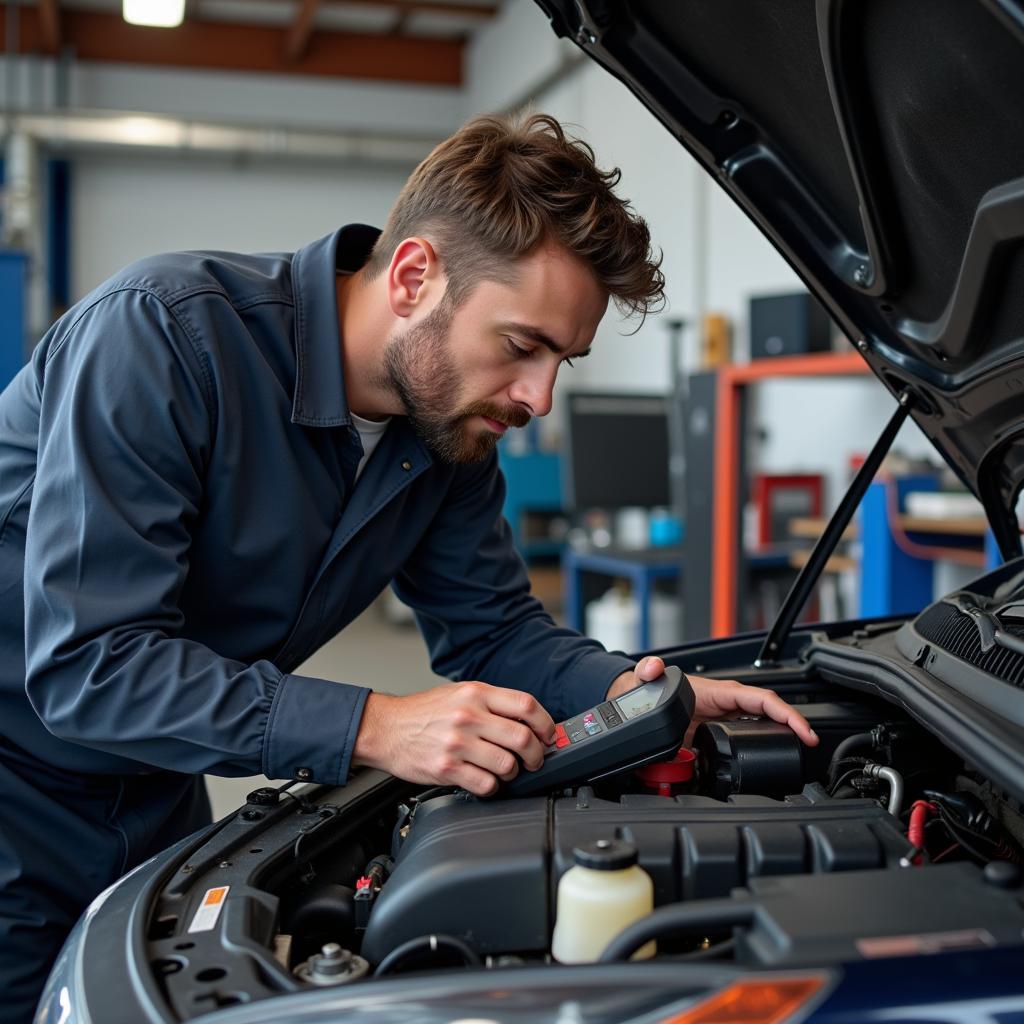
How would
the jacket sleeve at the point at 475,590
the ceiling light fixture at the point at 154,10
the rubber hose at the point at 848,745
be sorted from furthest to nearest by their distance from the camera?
1. the ceiling light fixture at the point at 154,10
2. the jacket sleeve at the point at 475,590
3. the rubber hose at the point at 848,745

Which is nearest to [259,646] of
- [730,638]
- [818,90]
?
[730,638]

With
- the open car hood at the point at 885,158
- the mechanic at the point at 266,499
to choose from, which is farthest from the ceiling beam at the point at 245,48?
the open car hood at the point at 885,158

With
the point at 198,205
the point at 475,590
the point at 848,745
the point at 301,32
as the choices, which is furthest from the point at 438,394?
the point at 198,205

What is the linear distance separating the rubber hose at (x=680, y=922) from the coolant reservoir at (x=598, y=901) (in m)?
0.04

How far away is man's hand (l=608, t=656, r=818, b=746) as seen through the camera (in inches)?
46.9

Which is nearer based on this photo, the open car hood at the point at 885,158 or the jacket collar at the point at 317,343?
the open car hood at the point at 885,158

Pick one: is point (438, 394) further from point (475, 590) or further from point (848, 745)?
point (848, 745)

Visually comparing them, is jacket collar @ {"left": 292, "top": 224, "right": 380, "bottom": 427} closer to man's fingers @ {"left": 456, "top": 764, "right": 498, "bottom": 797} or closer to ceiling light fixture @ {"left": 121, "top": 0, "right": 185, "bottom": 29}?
man's fingers @ {"left": 456, "top": 764, "right": 498, "bottom": 797}

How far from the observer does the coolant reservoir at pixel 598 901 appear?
778 millimetres

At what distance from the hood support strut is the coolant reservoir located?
0.69 metres

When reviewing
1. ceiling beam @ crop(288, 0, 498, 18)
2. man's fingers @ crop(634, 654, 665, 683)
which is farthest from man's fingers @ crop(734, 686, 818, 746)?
ceiling beam @ crop(288, 0, 498, 18)

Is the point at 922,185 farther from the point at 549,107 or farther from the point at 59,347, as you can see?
the point at 549,107

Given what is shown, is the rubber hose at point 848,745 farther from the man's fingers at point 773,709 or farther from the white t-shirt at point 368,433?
the white t-shirt at point 368,433

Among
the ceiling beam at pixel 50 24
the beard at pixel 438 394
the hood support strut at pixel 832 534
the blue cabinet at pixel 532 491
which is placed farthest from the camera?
the ceiling beam at pixel 50 24
